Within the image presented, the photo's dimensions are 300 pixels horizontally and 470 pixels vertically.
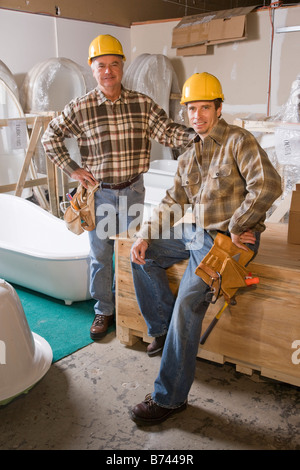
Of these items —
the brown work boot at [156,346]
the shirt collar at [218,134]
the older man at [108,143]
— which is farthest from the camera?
the older man at [108,143]

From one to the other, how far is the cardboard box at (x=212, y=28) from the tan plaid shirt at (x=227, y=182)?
12.5 feet

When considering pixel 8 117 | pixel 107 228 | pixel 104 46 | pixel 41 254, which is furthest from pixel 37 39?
pixel 107 228

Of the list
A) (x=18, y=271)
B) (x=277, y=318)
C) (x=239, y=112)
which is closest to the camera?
(x=277, y=318)

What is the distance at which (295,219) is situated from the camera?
2.69m

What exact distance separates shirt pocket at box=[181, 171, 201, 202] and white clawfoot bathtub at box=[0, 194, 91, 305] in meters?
1.08

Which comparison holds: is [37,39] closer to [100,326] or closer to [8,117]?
[8,117]

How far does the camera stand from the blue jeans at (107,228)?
10.2 feet

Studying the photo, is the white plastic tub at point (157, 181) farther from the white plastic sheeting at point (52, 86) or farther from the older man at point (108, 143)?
the older man at point (108, 143)

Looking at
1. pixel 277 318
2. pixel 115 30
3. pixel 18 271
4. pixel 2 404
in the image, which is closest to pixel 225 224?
pixel 277 318

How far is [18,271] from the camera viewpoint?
3.72 m

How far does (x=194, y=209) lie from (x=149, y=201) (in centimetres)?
247

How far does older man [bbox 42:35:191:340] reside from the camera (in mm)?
2984

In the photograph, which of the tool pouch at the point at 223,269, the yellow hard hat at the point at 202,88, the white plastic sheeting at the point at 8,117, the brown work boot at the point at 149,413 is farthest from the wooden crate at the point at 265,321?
the white plastic sheeting at the point at 8,117
